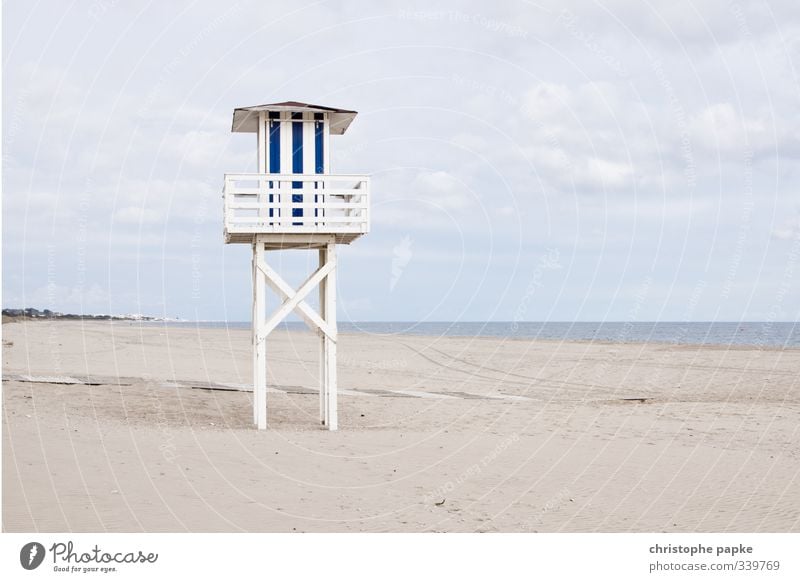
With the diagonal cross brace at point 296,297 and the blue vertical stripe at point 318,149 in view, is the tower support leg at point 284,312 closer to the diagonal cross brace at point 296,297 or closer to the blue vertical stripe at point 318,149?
the diagonal cross brace at point 296,297

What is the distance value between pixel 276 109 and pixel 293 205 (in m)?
1.91

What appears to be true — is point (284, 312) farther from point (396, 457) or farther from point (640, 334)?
point (640, 334)

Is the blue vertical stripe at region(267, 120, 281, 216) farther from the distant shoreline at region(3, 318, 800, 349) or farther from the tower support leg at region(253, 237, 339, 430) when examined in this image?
the distant shoreline at region(3, 318, 800, 349)

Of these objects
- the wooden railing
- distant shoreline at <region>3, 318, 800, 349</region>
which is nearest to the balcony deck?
the wooden railing

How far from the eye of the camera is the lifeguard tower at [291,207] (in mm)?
16234

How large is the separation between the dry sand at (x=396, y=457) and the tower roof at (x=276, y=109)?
6.15m

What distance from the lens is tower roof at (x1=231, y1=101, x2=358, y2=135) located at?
16250mm

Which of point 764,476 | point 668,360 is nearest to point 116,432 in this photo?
point 764,476

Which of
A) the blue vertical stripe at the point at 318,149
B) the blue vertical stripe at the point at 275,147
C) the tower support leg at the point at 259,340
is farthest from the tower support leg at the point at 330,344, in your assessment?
the blue vertical stripe at the point at 275,147

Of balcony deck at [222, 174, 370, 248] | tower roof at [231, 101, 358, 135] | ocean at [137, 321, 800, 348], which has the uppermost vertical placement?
tower roof at [231, 101, 358, 135]

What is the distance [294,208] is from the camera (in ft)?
54.3

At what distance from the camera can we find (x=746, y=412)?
67.9 feet

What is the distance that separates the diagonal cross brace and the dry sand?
2148 millimetres
